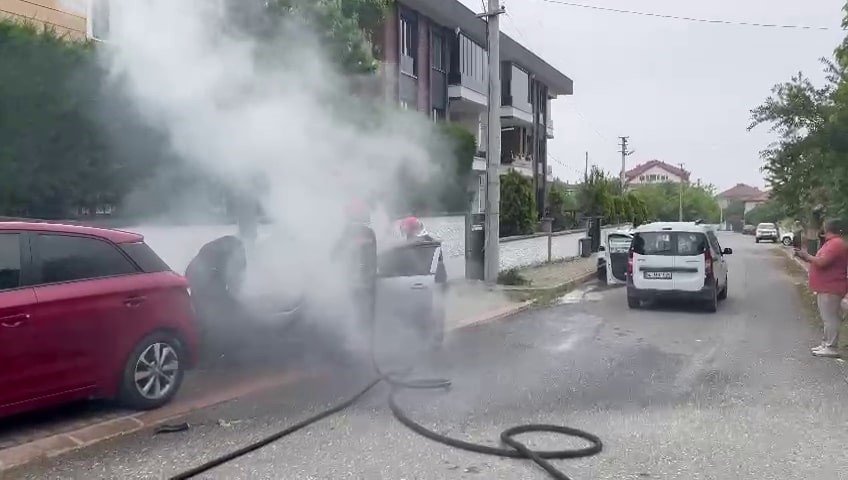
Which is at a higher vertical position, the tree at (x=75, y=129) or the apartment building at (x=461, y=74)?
the apartment building at (x=461, y=74)

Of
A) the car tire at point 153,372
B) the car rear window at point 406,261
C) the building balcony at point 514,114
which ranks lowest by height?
the car tire at point 153,372

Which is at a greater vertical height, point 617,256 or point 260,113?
point 260,113

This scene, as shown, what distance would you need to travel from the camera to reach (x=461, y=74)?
27.2 metres

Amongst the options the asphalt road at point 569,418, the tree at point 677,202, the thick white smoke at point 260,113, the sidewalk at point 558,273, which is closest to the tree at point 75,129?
the thick white smoke at point 260,113

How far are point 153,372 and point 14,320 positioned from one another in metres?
1.19

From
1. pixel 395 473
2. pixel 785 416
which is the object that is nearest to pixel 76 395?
pixel 395 473

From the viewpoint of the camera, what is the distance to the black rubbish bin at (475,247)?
16109 millimetres

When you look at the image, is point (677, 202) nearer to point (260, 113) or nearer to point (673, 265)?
point (673, 265)

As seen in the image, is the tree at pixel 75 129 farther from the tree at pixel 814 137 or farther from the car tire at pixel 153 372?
the tree at pixel 814 137

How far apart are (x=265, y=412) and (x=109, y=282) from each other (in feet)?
4.92

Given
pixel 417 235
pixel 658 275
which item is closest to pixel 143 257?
pixel 417 235

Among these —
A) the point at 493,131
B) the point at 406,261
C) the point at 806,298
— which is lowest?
the point at 806,298

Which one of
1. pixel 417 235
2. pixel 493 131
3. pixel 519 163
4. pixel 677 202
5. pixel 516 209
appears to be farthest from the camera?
pixel 677 202

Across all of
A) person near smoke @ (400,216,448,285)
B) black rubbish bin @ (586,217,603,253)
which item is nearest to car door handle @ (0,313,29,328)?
person near smoke @ (400,216,448,285)
